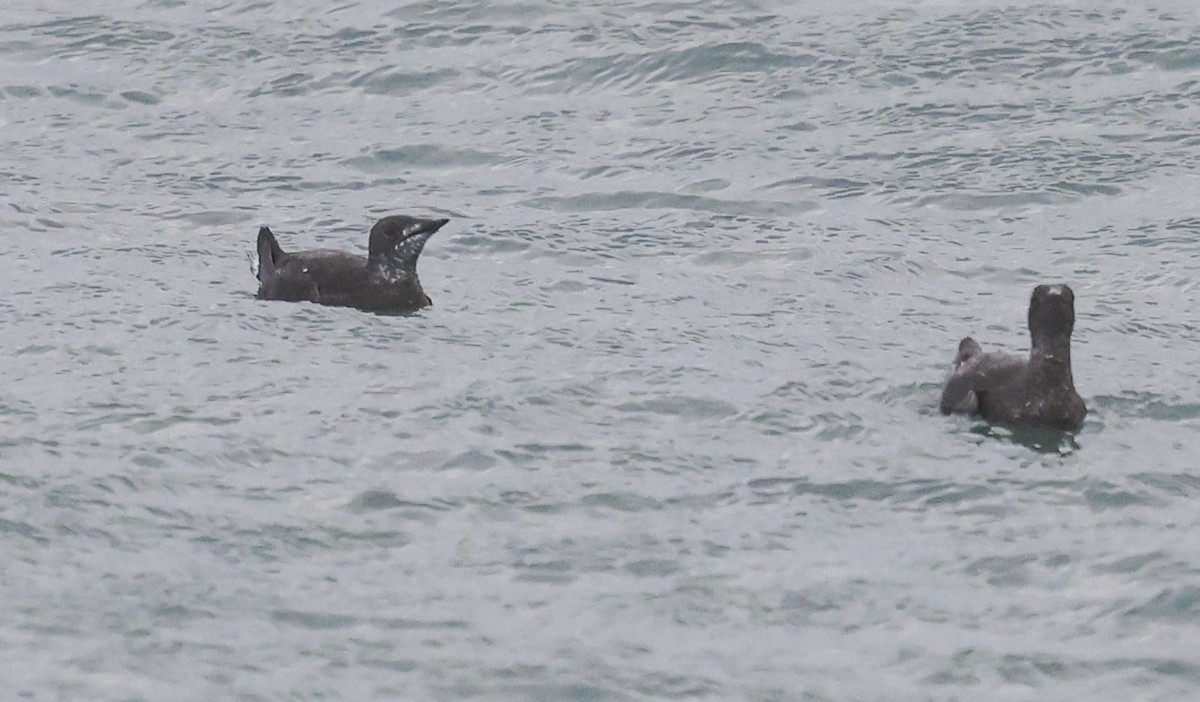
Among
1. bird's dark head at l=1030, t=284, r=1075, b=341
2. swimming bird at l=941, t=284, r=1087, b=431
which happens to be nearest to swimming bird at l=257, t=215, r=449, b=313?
swimming bird at l=941, t=284, r=1087, b=431

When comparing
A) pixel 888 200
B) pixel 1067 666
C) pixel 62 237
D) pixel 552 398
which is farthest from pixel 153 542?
pixel 888 200

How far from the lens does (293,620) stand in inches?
376

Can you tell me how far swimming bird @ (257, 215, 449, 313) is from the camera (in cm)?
1477

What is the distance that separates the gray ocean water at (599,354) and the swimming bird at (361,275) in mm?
310

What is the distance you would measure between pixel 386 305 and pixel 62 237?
3133mm

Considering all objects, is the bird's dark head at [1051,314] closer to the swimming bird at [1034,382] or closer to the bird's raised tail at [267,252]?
the swimming bird at [1034,382]

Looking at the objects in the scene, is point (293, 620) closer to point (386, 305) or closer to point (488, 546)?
point (488, 546)

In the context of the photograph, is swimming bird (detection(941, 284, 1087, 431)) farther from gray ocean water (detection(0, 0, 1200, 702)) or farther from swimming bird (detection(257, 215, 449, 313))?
swimming bird (detection(257, 215, 449, 313))

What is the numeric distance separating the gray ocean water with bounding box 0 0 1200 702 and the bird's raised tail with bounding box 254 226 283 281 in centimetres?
32

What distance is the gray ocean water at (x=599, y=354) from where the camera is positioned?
9.46 metres

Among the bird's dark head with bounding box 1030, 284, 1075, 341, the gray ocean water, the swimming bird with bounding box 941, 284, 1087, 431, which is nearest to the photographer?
the gray ocean water

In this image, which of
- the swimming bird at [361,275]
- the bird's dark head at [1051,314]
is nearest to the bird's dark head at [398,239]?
the swimming bird at [361,275]

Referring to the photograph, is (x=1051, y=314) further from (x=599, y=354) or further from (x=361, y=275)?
(x=361, y=275)

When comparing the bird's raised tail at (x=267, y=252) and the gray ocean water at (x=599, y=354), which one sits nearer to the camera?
the gray ocean water at (x=599, y=354)
